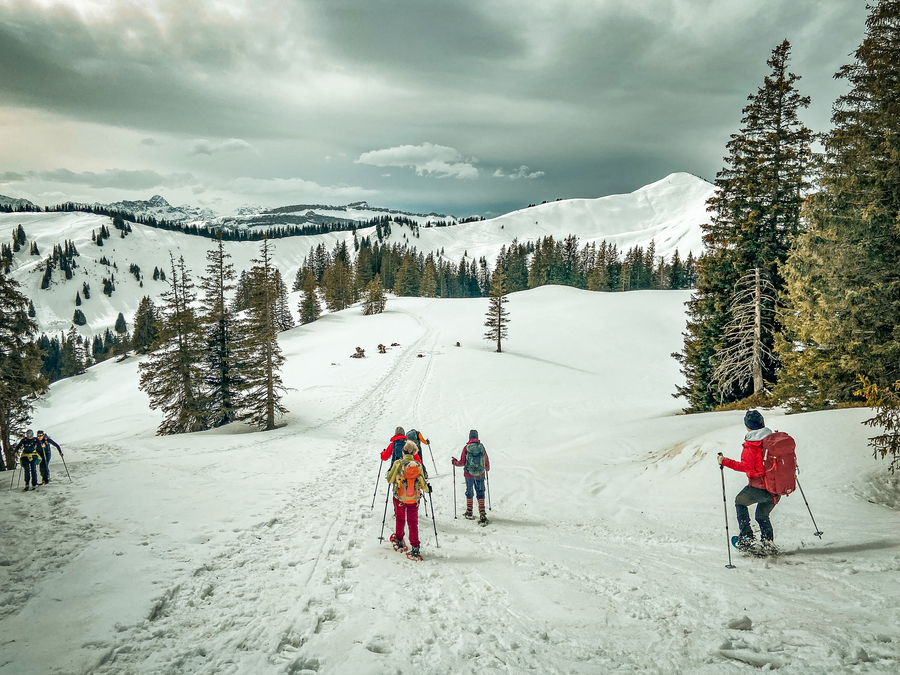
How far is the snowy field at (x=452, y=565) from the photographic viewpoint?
4.62m

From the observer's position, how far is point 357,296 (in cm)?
9394

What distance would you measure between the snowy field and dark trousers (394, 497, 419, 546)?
479 mm

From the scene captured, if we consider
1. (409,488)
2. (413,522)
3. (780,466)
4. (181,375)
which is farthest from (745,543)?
(181,375)

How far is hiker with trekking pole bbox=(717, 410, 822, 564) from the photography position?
6418 millimetres

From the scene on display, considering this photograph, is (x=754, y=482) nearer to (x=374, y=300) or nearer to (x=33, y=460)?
(x=33, y=460)

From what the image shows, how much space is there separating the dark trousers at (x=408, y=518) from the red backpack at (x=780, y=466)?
583 centimetres

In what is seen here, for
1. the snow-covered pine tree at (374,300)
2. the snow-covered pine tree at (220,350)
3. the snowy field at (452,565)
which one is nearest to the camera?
the snowy field at (452,565)

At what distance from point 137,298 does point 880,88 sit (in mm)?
239591

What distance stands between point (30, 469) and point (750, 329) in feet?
80.1

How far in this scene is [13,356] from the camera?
17.4m

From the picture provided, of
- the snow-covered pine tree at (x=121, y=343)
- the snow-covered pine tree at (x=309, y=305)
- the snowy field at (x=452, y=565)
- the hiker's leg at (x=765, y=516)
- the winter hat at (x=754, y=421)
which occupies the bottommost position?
the snow-covered pine tree at (x=121, y=343)

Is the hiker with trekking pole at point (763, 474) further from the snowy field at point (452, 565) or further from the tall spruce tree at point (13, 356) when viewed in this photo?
the tall spruce tree at point (13, 356)

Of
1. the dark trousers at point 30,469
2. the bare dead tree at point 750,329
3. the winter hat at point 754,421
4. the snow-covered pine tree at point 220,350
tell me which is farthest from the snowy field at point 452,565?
the snow-covered pine tree at point 220,350

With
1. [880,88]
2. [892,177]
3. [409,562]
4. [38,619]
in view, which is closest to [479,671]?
[409,562]
